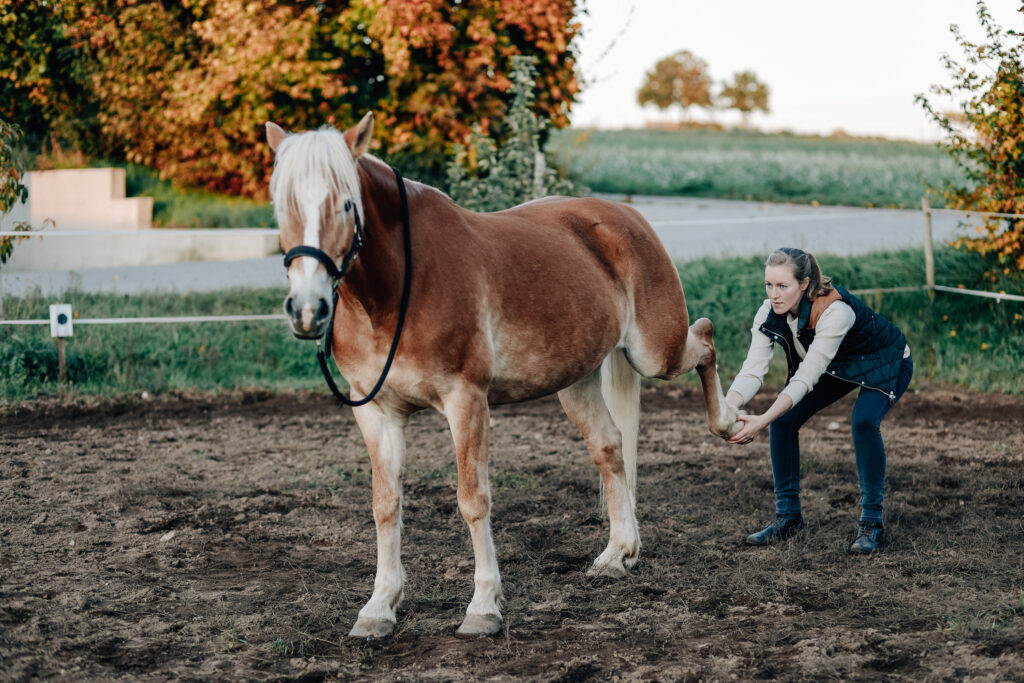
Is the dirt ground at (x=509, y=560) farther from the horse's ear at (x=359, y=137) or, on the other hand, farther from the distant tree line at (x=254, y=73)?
the distant tree line at (x=254, y=73)

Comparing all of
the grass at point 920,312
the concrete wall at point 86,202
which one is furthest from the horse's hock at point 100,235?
the grass at point 920,312

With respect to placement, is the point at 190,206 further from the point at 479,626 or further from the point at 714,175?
the point at 714,175

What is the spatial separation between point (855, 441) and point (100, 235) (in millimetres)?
9497

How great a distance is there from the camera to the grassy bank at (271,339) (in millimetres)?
→ 8375

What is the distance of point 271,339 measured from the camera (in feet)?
30.3

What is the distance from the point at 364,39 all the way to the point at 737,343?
5491 millimetres

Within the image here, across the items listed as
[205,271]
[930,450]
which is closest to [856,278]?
[930,450]

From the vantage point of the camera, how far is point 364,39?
455 inches

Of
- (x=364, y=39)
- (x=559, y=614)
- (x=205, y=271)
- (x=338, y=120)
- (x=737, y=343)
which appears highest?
(x=364, y=39)

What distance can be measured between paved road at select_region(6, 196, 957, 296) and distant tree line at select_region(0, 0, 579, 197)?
6.34 feet

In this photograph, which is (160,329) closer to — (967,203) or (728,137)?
(967,203)

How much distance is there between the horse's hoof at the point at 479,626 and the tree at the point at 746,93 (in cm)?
7167

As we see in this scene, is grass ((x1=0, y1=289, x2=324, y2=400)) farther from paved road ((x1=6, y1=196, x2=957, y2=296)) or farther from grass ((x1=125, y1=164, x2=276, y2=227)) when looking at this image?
grass ((x1=125, y1=164, x2=276, y2=227))

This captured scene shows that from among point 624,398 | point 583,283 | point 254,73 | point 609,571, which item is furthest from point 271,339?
point 609,571
